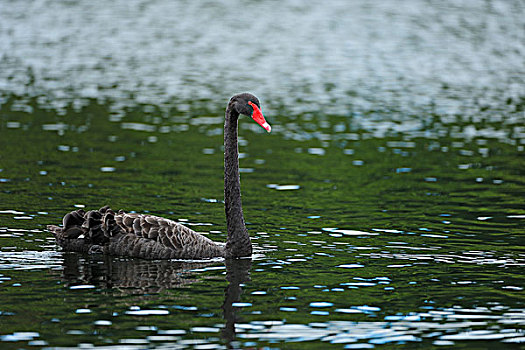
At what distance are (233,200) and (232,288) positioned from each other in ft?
6.38

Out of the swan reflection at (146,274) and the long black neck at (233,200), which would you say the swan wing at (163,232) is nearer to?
the swan reflection at (146,274)

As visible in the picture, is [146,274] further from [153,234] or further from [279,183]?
[279,183]

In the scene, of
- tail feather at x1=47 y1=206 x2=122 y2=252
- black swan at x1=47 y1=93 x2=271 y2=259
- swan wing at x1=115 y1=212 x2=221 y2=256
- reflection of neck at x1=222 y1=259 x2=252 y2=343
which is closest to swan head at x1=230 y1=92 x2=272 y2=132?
black swan at x1=47 y1=93 x2=271 y2=259

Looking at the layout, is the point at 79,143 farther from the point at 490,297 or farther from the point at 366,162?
the point at 490,297

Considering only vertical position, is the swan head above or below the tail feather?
above

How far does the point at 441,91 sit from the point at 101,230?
2308 centimetres

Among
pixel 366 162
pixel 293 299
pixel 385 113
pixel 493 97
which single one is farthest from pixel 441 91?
pixel 293 299

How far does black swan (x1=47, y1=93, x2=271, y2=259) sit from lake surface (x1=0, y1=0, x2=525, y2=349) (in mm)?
213

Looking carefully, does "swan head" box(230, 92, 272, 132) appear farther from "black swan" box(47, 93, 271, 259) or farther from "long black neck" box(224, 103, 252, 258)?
"long black neck" box(224, 103, 252, 258)

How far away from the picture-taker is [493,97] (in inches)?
1267

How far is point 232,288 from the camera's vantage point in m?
11.0

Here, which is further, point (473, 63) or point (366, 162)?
point (473, 63)

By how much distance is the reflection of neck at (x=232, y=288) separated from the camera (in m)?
9.38

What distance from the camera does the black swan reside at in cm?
1230
